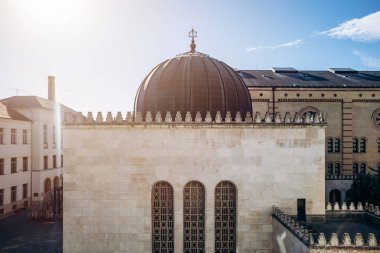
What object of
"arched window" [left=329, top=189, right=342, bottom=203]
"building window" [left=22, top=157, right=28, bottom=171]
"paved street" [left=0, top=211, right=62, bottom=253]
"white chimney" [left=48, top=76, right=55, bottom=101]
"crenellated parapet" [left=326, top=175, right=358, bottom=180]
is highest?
"white chimney" [left=48, top=76, right=55, bottom=101]

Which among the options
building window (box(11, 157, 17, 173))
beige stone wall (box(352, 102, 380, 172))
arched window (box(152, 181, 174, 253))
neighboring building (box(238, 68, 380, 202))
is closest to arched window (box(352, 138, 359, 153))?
neighboring building (box(238, 68, 380, 202))

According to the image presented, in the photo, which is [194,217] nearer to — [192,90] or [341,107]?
[192,90]

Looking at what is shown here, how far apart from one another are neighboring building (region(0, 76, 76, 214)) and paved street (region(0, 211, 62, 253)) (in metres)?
3.66

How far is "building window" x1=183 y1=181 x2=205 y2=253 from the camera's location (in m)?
19.1

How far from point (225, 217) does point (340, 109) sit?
108ft

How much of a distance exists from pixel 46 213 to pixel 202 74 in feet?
85.1

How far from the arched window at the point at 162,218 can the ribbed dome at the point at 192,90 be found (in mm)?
5162

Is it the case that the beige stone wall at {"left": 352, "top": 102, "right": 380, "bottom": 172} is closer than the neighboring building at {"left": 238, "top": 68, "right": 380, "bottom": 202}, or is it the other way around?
the neighboring building at {"left": 238, "top": 68, "right": 380, "bottom": 202}

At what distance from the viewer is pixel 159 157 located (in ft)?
62.8

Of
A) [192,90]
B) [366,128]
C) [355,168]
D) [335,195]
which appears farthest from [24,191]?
[366,128]

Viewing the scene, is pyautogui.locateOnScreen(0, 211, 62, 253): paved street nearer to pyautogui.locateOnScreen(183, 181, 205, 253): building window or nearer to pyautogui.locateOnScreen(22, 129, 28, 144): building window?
pyautogui.locateOnScreen(22, 129, 28, 144): building window

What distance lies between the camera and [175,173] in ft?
62.7

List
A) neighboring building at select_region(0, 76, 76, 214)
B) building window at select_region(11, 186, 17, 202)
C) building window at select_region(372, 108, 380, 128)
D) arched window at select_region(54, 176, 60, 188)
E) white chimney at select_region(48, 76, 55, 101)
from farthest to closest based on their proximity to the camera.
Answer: white chimney at select_region(48, 76, 55, 101)
arched window at select_region(54, 176, 60, 188)
building window at select_region(372, 108, 380, 128)
building window at select_region(11, 186, 17, 202)
neighboring building at select_region(0, 76, 76, 214)

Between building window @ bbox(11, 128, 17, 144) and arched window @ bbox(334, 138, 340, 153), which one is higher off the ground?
building window @ bbox(11, 128, 17, 144)
